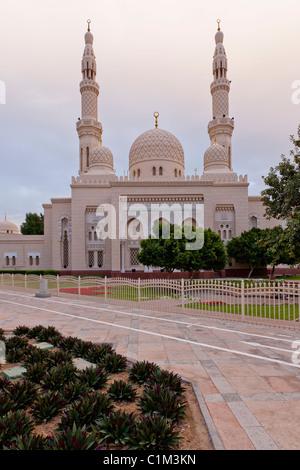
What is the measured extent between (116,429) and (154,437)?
39 cm

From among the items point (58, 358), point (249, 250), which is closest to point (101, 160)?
point (249, 250)

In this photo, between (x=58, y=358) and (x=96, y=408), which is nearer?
(x=96, y=408)

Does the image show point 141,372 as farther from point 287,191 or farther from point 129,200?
point 129,200

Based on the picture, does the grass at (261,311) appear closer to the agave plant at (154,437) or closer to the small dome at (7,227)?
the agave plant at (154,437)

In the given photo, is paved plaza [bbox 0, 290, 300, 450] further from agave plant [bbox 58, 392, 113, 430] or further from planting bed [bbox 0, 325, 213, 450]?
agave plant [bbox 58, 392, 113, 430]

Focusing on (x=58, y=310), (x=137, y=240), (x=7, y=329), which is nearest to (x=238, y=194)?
(x=137, y=240)

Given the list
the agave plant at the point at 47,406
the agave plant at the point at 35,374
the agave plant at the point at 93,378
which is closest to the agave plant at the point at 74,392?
the agave plant at the point at 47,406

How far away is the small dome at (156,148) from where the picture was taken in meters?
30.5

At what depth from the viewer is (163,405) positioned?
310 centimetres

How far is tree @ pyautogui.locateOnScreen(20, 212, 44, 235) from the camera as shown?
47.1m

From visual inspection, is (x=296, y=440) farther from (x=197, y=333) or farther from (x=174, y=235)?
(x=174, y=235)

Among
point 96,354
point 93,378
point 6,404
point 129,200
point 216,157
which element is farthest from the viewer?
point 216,157

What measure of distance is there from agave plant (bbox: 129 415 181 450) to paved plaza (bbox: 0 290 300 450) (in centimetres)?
46

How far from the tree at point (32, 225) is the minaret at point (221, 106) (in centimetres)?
3218
